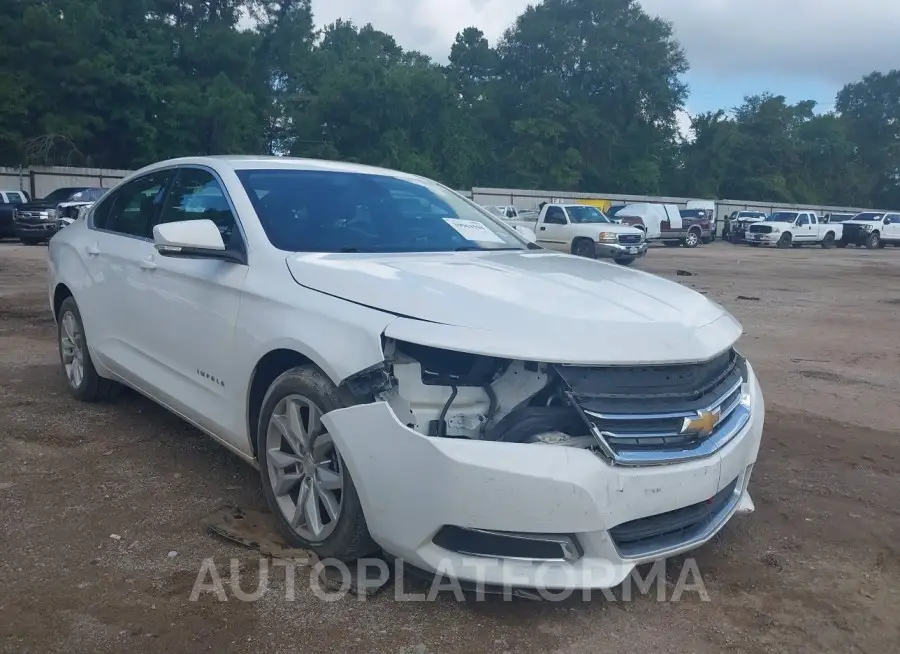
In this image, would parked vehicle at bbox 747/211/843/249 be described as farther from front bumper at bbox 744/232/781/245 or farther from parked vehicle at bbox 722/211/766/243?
parked vehicle at bbox 722/211/766/243

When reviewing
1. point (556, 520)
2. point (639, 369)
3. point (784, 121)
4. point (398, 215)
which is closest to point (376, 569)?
point (556, 520)

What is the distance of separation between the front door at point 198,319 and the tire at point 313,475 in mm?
264

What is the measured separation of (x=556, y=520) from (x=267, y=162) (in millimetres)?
2582

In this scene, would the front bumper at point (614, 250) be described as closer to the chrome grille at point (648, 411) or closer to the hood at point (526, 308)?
the hood at point (526, 308)

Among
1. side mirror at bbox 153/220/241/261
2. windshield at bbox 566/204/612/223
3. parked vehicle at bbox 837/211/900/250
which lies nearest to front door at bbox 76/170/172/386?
side mirror at bbox 153/220/241/261

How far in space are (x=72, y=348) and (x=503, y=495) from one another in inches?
153

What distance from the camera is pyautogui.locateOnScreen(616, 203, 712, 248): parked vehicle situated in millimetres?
31500

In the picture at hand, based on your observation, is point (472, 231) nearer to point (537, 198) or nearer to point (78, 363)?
point (78, 363)

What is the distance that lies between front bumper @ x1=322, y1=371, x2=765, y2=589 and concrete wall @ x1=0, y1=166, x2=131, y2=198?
3326cm

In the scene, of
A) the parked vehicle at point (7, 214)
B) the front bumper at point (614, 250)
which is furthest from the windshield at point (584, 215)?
the parked vehicle at point (7, 214)

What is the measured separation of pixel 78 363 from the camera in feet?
17.2

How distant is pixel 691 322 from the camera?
308 cm

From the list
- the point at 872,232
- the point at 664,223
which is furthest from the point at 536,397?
the point at 872,232

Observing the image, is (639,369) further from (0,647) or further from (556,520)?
(0,647)
